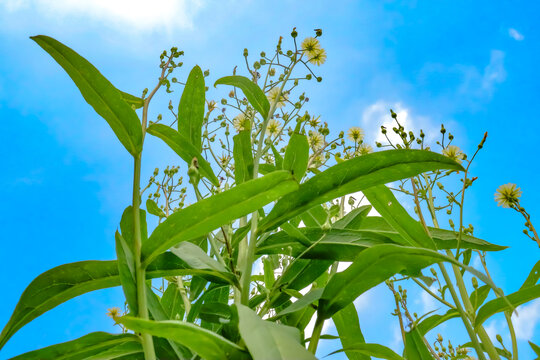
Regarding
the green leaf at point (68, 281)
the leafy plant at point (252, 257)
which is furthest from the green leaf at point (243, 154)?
the green leaf at point (68, 281)

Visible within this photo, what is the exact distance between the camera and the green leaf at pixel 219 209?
56 centimetres

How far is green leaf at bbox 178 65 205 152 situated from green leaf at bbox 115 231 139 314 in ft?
0.96

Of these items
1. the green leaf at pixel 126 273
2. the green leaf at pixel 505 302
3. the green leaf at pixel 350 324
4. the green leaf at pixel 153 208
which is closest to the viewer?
the green leaf at pixel 126 273

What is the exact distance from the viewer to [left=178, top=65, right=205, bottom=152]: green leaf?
32.2 inches

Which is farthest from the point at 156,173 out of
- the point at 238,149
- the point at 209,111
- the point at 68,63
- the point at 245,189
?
the point at 245,189

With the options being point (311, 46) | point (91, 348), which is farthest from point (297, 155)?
point (311, 46)

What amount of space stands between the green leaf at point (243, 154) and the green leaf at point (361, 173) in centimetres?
17

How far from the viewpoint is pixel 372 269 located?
56 cm

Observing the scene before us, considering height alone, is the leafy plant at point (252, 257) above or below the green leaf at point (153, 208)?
below

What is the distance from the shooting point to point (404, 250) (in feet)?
1.75

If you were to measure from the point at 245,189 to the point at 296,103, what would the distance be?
633mm

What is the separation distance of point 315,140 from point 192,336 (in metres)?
0.85

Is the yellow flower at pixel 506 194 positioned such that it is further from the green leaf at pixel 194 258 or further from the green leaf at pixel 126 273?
the green leaf at pixel 126 273

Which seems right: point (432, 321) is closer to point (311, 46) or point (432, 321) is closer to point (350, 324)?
point (350, 324)
